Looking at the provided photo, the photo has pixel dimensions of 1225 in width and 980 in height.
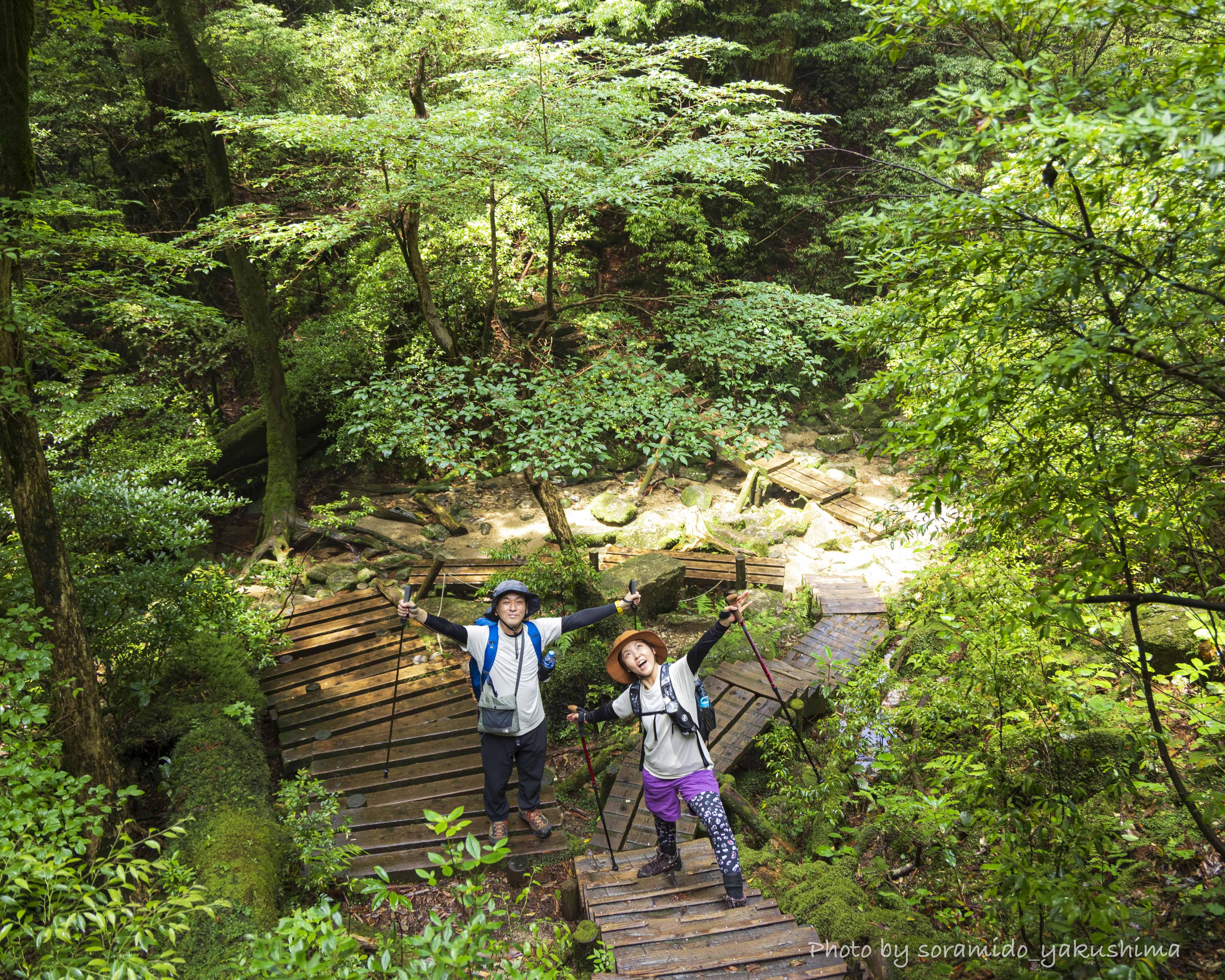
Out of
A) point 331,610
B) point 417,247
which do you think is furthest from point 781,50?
point 331,610

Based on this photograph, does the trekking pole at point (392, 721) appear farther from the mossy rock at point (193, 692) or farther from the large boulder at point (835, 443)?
the large boulder at point (835, 443)

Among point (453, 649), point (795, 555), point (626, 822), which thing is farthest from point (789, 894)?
point (795, 555)

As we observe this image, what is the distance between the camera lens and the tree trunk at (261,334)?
959 cm

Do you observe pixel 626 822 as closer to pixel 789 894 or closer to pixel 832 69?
pixel 789 894

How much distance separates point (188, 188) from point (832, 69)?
54.3 ft

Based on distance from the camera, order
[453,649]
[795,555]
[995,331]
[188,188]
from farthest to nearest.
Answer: [188,188] → [795,555] → [453,649] → [995,331]

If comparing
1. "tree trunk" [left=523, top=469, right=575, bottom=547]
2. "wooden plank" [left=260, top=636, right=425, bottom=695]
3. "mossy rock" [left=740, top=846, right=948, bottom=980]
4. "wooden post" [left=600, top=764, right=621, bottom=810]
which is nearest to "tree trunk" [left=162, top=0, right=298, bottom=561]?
"wooden plank" [left=260, top=636, right=425, bottom=695]

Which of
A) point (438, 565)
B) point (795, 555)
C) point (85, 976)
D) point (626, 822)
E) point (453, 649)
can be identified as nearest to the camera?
point (85, 976)

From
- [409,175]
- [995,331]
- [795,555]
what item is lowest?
[795,555]

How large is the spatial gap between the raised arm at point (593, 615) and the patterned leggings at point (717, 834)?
1.32 m

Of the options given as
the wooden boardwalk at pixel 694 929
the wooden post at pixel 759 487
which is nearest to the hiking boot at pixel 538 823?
the wooden boardwalk at pixel 694 929

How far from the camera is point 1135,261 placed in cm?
233

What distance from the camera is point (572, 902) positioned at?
4355 mm

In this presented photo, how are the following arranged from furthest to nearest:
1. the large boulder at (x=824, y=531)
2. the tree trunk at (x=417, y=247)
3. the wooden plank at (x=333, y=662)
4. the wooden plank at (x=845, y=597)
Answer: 1. the large boulder at (x=824, y=531)
2. the wooden plank at (x=845, y=597)
3. the tree trunk at (x=417, y=247)
4. the wooden plank at (x=333, y=662)
